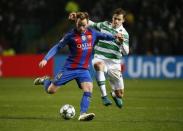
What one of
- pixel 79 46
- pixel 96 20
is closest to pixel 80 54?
pixel 79 46

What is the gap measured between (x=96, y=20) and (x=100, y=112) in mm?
15667

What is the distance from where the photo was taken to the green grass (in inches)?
451

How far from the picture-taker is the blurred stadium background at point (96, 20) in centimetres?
2038

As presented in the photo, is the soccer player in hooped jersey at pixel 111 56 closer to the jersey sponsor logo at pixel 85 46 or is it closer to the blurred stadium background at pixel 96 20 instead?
the blurred stadium background at pixel 96 20

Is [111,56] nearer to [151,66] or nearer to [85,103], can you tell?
[85,103]

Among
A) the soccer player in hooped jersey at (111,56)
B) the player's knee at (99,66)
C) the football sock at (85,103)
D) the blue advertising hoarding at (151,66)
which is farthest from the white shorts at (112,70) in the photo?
the blue advertising hoarding at (151,66)

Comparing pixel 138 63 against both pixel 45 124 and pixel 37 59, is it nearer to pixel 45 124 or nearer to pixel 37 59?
pixel 37 59

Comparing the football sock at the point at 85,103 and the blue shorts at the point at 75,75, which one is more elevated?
the blue shorts at the point at 75,75

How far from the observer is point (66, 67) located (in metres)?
12.9

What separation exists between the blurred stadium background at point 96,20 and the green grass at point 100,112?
0.03m

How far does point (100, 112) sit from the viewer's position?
14383mm

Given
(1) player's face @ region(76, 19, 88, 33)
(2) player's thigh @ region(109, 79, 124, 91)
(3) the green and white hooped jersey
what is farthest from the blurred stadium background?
(1) player's face @ region(76, 19, 88, 33)

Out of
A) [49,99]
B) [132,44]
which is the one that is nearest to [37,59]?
[132,44]

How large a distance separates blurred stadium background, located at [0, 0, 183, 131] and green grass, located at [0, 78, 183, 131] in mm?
34
